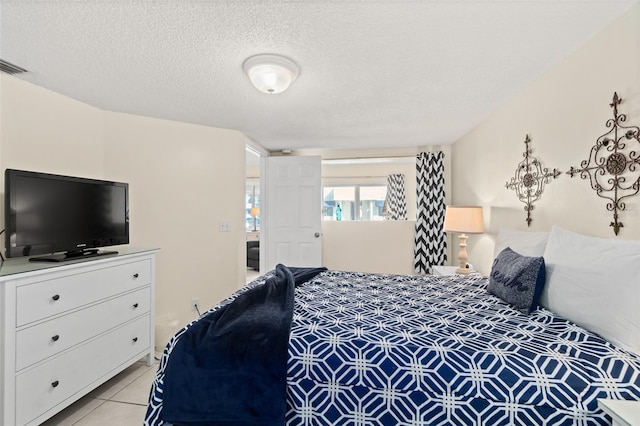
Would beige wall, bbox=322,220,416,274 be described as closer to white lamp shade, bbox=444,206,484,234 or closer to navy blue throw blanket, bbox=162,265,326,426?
white lamp shade, bbox=444,206,484,234

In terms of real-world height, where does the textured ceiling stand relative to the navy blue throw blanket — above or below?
above

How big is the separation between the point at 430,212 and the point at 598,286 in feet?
9.98

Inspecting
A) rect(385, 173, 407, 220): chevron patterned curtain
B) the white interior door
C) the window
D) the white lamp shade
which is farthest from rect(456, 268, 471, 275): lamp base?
the window

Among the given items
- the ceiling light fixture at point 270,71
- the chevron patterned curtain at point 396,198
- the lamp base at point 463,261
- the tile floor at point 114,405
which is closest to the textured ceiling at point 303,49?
the ceiling light fixture at point 270,71

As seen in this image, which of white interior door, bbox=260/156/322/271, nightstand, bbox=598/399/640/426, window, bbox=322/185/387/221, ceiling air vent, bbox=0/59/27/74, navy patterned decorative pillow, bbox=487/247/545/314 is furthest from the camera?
window, bbox=322/185/387/221

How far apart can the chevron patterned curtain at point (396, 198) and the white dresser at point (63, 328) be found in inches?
161

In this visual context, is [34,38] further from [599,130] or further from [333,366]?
[599,130]

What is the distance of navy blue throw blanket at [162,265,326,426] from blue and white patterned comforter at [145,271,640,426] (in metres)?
0.07

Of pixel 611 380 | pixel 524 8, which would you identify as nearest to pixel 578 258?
pixel 611 380

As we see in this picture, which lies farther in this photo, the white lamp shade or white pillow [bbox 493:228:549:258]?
the white lamp shade

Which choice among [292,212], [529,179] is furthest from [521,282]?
[292,212]

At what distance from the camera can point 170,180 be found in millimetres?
3066

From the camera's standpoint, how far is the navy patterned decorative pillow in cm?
151

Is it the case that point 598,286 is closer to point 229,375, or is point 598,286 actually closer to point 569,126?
point 569,126
